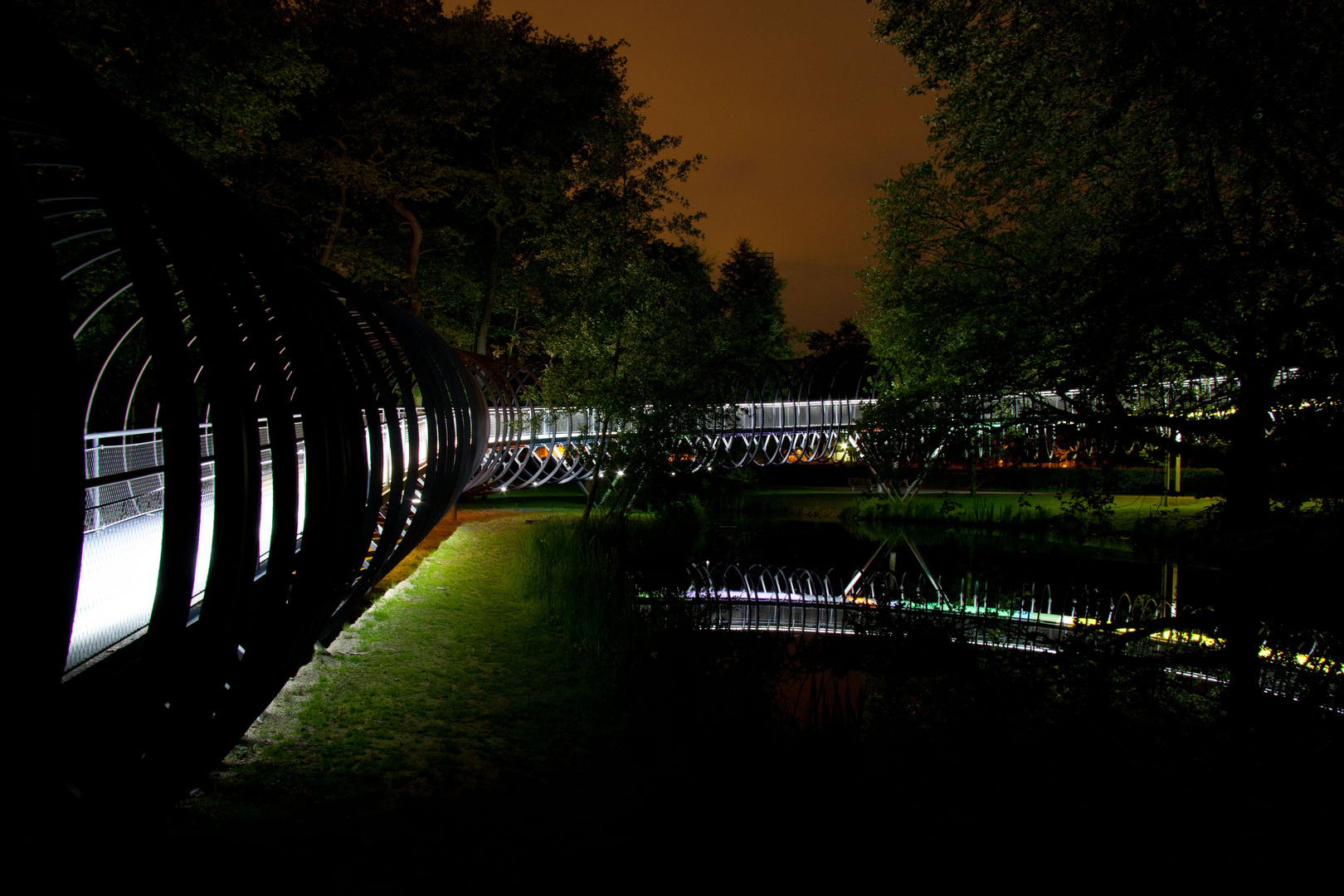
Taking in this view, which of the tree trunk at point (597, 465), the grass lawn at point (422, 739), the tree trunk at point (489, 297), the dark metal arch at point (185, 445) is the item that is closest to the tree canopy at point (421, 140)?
the tree trunk at point (489, 297)

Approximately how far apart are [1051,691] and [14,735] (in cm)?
550

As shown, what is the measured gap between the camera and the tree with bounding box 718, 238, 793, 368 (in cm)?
3784

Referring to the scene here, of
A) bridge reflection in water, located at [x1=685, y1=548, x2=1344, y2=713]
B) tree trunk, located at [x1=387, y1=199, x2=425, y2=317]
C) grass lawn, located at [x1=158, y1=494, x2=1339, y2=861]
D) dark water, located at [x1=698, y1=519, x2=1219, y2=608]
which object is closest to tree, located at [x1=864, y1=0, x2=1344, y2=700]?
bridge reflection in water, located at [x1=685, y1=548, x2=1344, y2=713]

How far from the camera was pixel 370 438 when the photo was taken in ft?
10.5

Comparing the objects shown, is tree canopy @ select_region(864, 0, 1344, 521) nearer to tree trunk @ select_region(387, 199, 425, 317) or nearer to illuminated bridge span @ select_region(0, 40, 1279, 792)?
illuminated bridge span @ select_region(0, 40, 1279, 792)

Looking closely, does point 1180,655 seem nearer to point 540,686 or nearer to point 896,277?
point 540,686

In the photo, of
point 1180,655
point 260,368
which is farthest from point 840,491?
point 260,368

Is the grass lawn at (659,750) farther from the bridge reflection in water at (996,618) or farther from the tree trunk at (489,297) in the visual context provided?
the tree trunk at (489,297)

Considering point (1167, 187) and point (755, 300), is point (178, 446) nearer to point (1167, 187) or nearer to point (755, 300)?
point (1167, 187)

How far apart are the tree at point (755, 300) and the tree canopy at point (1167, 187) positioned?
85.2 ft

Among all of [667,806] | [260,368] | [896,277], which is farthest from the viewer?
[896,277]

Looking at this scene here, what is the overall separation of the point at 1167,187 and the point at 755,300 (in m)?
33.0

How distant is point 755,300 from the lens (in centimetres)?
3925

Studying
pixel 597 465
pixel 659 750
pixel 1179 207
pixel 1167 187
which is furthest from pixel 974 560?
pixel 659 750
